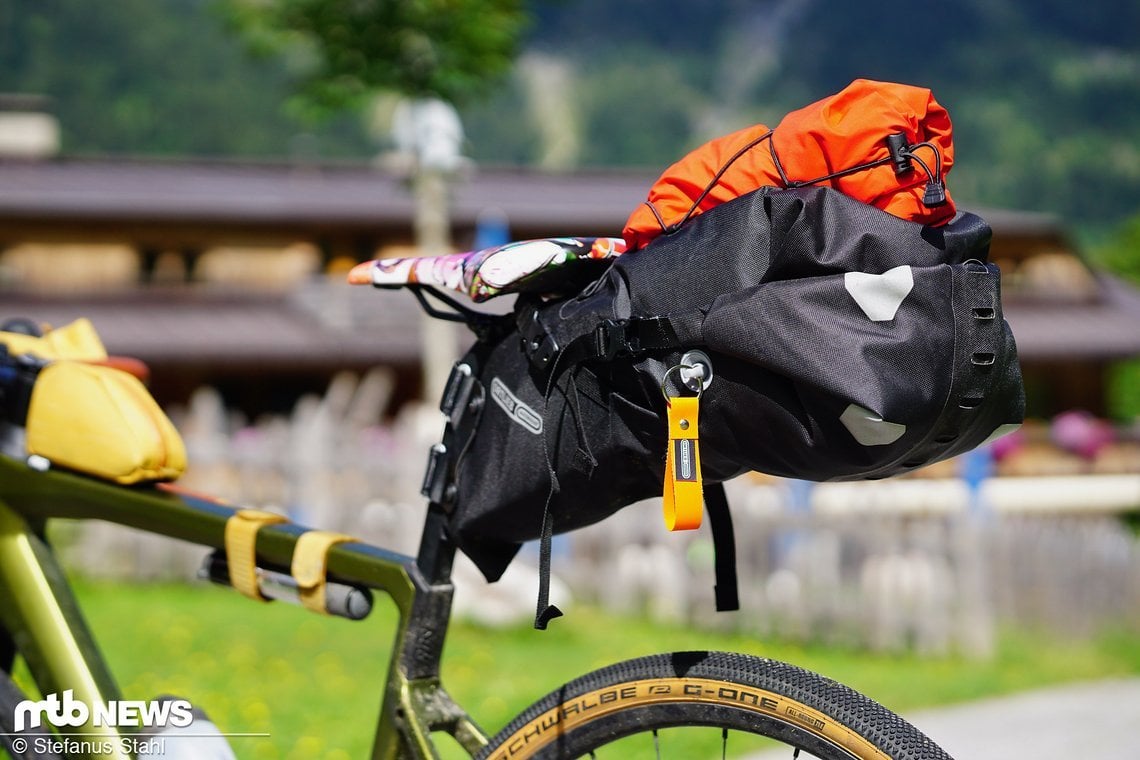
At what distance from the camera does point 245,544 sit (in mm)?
2432

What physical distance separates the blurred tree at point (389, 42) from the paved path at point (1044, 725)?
6859 mm

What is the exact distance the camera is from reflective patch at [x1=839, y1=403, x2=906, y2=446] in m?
1.65

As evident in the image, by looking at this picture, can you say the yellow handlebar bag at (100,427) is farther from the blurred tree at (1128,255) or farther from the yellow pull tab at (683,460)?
the blurred tree at (1128,255)

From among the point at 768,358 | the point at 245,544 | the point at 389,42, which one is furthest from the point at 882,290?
the point at 389,42

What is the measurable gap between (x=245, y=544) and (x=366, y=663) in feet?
15.5

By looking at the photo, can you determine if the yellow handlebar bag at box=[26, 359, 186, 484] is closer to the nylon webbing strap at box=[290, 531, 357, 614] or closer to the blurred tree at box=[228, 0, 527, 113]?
the nylon webbing strap at box=[290, 531, 357, 614]

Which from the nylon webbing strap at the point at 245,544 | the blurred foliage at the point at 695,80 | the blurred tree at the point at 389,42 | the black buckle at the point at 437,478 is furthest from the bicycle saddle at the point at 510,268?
the blurred foliage at the point at 695,80

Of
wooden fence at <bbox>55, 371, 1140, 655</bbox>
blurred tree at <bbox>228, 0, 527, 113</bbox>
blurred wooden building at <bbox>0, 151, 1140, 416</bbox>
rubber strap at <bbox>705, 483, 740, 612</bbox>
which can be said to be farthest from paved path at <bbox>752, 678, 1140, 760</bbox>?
blurred wooden building at <bbox>0, 151, 1140, 416</bbox>

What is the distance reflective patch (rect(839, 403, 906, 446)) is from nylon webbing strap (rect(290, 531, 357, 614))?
1049 mm

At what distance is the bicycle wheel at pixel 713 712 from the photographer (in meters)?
1.74

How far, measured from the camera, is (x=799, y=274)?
1.73 m

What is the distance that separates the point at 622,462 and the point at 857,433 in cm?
45

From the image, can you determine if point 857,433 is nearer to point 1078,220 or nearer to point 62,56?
point 1078,220

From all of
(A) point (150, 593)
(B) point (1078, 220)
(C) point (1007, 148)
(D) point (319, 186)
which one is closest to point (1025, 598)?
(A) point (150, 593)
